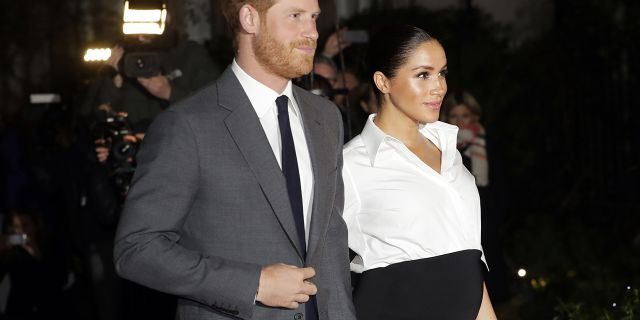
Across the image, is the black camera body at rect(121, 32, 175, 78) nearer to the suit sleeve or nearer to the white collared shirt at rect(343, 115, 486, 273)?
the white collared shirt at rect(343, 115, 486, 273)

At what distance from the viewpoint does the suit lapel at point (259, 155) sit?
3.20m

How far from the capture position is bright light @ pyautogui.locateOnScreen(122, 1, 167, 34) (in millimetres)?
6105

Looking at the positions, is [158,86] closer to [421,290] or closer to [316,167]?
[421,290]

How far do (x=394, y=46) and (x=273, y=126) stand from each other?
743 millimetres

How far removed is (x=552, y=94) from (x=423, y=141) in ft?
22.3

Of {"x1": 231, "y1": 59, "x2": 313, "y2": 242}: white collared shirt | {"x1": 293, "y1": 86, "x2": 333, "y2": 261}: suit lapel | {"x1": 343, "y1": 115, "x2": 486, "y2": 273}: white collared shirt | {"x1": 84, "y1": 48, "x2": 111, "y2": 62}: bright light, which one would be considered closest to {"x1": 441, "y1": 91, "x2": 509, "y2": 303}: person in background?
{"x1": 84, "y1": 48, "x2": 111, "y2": 62}: bright light

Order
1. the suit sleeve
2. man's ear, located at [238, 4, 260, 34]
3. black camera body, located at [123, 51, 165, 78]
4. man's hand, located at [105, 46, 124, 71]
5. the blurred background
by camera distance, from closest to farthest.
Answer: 1. the suit sleeve
2. man's ear, located at [238, 4, 260, 34]
3. black camera body, located at [123, 51, 165, 78]
4. man's hand, located at [105, 46, 124, 71]
5. the blurred background

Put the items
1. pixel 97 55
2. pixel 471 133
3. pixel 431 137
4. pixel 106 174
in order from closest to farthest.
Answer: pixel 431 137, pixel 106 174, pixel 471 133, pixel 97 55

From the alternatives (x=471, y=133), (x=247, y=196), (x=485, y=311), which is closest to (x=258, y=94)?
(x=247, y=196)

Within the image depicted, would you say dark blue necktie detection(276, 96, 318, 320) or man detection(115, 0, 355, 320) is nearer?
man detection(115, 0, 355, 320)

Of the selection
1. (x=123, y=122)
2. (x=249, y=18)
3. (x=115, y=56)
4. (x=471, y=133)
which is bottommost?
(x=471, y=133)

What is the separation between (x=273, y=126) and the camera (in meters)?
3.36

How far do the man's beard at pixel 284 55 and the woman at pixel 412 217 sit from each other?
639 mm

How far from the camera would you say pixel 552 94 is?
1065cm
